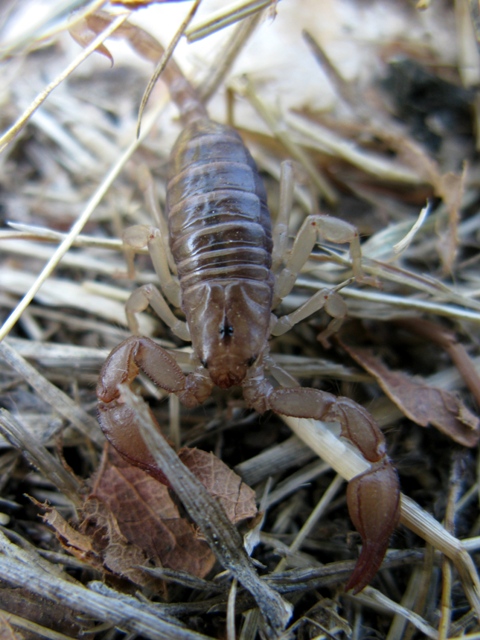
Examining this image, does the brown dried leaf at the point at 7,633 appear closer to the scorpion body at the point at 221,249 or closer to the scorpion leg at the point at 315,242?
the scorpion body at the point at 221,249

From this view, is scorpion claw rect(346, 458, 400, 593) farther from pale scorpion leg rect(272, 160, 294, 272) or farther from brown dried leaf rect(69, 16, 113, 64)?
brown dried leaf rect(69, 16, 113, 64)

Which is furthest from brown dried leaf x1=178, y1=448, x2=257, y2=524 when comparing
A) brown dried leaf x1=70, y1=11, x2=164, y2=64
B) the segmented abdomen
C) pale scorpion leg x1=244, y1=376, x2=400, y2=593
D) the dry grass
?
brown dried leaf x1=70, y1=11, x2=164, y2=64

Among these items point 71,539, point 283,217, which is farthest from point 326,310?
point 71,539

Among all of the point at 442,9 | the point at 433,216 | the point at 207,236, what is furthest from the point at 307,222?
the point at 442,9

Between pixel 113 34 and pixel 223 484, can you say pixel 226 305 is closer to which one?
pixel 223 484

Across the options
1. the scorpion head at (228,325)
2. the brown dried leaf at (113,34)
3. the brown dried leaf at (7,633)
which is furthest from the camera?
the brown dried leaf at (113,34)

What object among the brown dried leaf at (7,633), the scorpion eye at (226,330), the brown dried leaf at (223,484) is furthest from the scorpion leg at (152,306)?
the brown dried leaf at (7,633)
